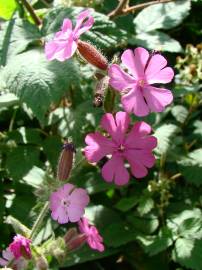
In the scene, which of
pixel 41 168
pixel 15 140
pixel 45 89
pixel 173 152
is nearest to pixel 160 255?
pixel 173 152

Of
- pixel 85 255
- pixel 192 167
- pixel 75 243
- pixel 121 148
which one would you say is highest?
pixel 121 148

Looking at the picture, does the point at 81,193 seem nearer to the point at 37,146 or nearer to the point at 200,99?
the point at 37,146

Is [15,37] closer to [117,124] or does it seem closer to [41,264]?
[117,124]

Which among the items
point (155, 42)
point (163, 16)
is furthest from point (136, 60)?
point (163, 16)

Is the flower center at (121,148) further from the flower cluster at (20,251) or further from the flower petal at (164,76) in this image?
the flower cluster at (20,251)

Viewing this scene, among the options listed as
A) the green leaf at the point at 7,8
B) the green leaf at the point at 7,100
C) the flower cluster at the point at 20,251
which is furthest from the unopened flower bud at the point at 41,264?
the green leaf at the point at 7,8
